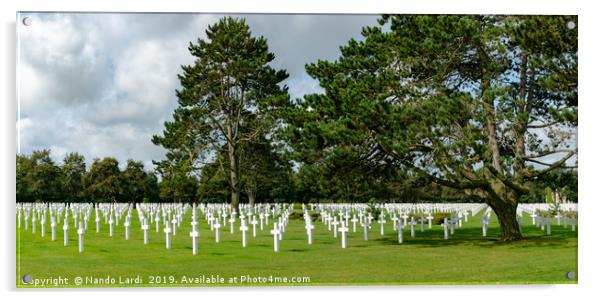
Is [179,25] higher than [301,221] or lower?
higher

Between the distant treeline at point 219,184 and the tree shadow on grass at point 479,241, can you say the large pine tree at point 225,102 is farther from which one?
the tree shadow on grass at point 479,241

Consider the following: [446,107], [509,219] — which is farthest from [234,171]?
[509,219]

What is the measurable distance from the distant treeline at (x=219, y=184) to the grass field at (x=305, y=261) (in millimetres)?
1148

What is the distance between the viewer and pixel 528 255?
11320 mm

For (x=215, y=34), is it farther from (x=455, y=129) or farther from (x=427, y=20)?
(x=455, y=129)

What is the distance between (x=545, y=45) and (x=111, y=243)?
10426 mm

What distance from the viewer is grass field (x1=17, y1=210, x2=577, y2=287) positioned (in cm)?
962

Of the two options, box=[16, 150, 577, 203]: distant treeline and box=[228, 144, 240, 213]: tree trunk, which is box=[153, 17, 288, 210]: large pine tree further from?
box=[16, 150, 577, 203]: distant treeline

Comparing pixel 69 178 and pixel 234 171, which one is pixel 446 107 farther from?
pixel 69 178

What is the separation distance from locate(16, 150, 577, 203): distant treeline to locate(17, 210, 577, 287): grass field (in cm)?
115

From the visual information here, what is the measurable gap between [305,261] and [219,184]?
389 centimetres

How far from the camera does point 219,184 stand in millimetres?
13820

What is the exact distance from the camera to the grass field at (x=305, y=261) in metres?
9.62

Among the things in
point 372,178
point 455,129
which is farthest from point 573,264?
point 372,178
